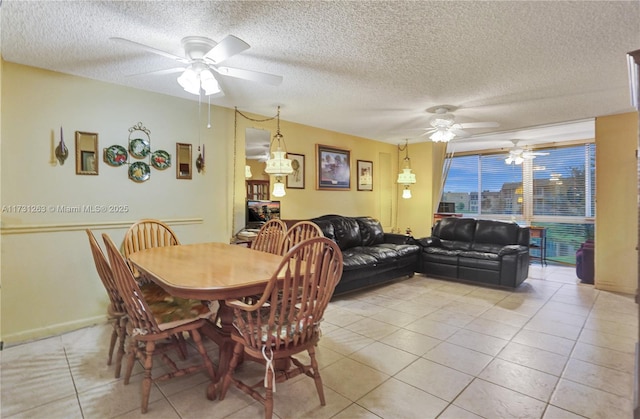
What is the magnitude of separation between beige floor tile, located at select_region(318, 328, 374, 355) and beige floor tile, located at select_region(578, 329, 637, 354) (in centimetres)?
189

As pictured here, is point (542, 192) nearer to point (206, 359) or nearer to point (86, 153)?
point (206, 359)

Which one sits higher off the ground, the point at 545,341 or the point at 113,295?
the point at 113,295

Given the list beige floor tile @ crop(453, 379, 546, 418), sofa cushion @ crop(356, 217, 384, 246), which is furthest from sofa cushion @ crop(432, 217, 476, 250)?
beige floor tile @ crop(453, 379, 546, 418)

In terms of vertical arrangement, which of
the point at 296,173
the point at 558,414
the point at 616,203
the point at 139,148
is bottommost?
the point at 558,414

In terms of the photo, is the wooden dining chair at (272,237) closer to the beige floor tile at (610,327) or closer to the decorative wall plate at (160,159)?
the decorative wall plate at (160,159)

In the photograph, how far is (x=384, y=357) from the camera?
2.49 metres

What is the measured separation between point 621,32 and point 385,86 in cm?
177

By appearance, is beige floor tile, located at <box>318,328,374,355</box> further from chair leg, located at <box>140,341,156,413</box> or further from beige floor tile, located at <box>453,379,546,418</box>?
chair leg, located at <box>140,341,156,413</box>

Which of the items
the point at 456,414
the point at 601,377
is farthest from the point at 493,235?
the point at 456,414

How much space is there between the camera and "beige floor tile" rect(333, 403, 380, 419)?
1813 millimetres

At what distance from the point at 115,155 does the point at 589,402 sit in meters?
4.28

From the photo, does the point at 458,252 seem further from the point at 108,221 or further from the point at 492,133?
the point at 108,221

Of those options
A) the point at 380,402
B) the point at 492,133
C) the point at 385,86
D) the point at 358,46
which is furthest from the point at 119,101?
the point at 492,133

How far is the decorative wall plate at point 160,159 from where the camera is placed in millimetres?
3531
